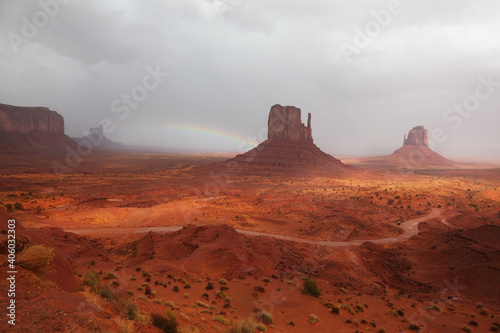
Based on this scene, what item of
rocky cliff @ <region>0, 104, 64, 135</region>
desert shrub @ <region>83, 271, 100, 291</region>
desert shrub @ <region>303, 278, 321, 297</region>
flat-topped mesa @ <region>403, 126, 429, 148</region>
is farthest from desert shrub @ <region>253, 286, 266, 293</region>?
flat-topped mesa @ <region>403, 126, 429, 148</region>

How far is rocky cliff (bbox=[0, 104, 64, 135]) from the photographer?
13788 cm

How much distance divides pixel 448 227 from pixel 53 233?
46.1m

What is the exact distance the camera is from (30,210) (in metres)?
33.4

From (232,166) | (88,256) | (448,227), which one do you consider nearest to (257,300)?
(88,256)

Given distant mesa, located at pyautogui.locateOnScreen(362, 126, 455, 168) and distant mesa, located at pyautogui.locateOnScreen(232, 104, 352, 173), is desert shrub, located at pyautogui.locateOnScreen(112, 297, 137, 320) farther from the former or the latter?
distant mesa, located at pyautogui.locateOnScreen(362, 126, 455, 168)

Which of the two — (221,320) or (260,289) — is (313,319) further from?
(221,320)

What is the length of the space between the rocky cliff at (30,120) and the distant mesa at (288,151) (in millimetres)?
131534

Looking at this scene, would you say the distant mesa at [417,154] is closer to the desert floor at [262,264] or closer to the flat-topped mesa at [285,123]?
the flat-topped mesa at [285,123]

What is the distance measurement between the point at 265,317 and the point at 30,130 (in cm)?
19237

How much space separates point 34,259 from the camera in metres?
7.65

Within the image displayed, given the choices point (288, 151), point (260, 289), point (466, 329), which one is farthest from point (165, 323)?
point (288, 151)

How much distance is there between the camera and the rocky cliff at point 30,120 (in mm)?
137875

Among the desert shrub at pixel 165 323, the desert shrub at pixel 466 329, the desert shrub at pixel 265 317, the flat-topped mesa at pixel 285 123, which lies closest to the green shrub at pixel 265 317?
the desert shrub at pixel 265 317

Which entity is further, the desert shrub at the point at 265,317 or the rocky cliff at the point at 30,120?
the rocky cliff at the point at 30,120
